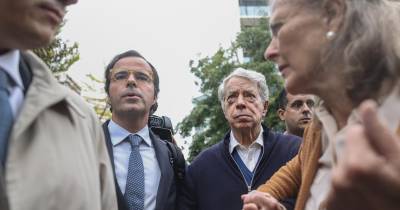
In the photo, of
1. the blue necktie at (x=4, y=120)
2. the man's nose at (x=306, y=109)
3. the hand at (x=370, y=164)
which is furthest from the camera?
the man's nose at (x=306, y=109)

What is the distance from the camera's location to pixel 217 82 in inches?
821

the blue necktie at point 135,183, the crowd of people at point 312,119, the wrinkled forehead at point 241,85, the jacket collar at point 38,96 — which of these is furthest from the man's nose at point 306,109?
the jacket collar at point 38,96

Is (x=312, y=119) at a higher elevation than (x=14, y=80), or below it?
below

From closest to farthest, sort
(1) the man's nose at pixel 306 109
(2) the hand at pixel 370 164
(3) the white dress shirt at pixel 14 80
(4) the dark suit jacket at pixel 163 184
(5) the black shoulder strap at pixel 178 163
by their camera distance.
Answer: (2) the hand at pixel 370 164
(3) the white dress shirt at pixel 14 80
(4) the dark suit jacket at pixel 163 184
(5) the black shoulder strap at pixel 178 163
(1) the man's nose at pixel 306 109

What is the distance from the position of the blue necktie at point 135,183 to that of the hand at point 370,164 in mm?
2325

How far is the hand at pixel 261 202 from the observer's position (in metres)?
1.88

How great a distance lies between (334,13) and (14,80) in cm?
117

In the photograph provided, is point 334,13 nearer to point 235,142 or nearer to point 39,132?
point 39,132

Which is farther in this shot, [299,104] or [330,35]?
[299,104]

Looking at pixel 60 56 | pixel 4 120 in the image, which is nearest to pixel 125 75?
pixel 4 120

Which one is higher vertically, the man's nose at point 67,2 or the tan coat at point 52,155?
the man's nose at point 67,2

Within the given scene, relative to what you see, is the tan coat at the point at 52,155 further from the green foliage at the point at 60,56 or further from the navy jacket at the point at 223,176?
the green foliage at the point at 60,56

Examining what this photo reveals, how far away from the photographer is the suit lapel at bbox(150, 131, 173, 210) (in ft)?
10.3

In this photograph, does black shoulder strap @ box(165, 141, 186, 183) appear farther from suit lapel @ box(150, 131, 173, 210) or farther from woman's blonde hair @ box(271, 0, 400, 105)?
woman's blonde hair @ box(271, 0, 400, 105)
